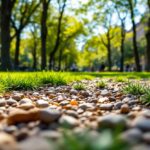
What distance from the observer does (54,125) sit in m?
3.36

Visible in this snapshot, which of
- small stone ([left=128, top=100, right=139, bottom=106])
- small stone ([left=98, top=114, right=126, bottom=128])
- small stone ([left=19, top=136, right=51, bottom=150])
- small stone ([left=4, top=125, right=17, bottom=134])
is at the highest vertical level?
small stone ([left=98, top=114, right=126, bottom=128])

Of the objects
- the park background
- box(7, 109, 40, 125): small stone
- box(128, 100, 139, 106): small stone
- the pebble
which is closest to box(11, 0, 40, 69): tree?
the park background

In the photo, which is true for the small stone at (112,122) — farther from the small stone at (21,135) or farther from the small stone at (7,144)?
the small stone at (7,144)

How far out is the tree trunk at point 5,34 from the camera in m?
23.5

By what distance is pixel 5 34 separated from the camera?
24062 millimetres

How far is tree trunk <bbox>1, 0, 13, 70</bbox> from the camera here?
23.5 metres

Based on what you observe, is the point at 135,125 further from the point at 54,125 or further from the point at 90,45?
the point at 90,45

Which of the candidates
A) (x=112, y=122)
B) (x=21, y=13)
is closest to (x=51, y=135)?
(x=112, y=122)

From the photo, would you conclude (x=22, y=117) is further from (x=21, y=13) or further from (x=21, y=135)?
(x=21, y=13)

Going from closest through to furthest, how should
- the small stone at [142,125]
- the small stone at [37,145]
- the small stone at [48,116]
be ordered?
1. the small stone at [37,145]
2. the small stone at [142,125]
3. the small stone at [48,116]

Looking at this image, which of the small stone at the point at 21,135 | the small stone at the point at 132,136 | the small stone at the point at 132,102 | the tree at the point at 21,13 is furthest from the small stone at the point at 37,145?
the tree at the point at 21,13

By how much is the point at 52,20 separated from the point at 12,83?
41180 mm

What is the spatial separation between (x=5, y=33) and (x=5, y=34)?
83mm

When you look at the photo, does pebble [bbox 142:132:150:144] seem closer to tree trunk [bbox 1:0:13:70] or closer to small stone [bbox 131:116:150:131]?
small stone [bbox 131:116:150:131]
